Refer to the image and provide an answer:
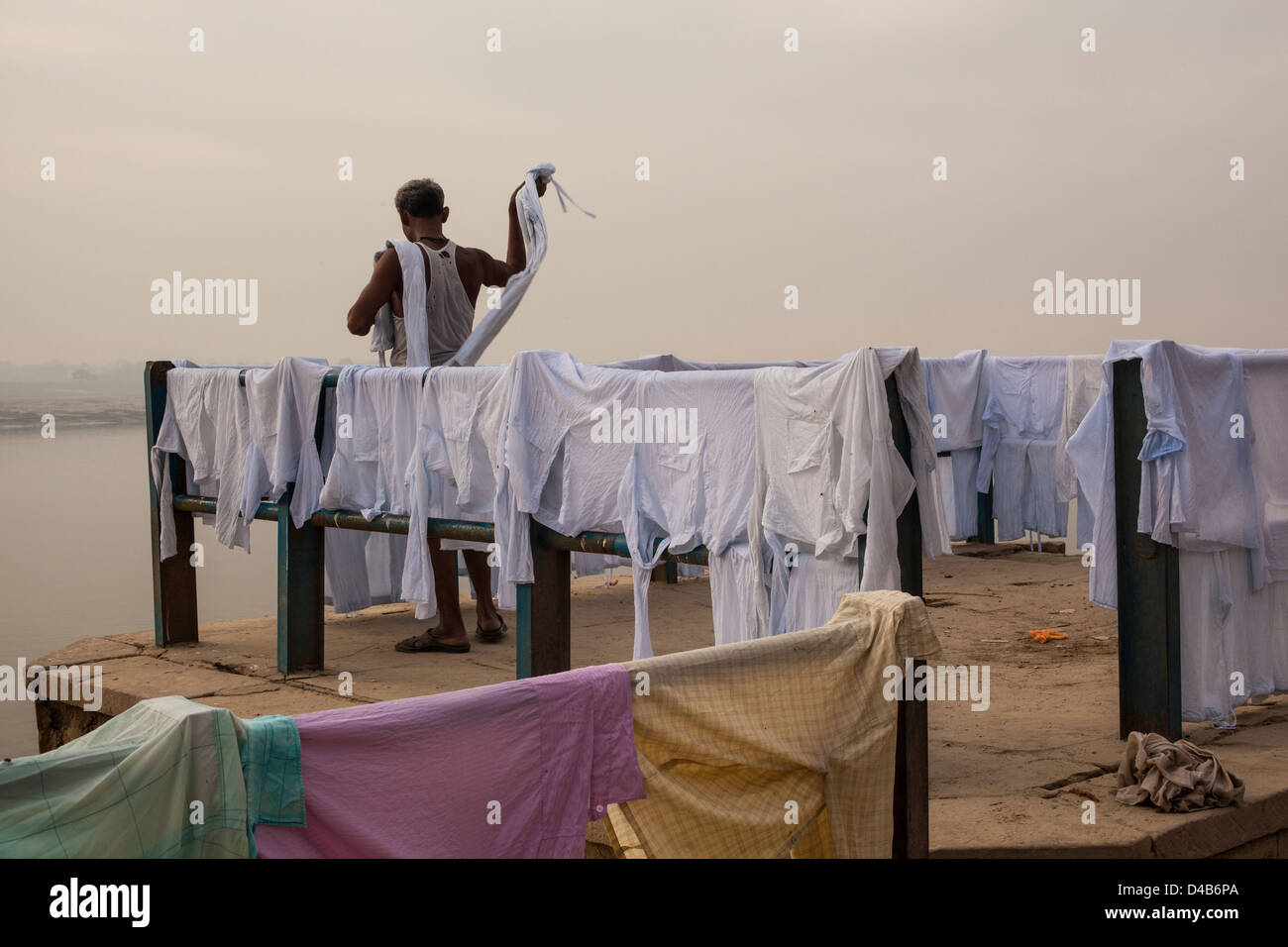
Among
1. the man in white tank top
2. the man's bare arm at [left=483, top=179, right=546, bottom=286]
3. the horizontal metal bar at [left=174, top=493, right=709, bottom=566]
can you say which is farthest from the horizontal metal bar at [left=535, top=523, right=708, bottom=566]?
the man's bare arm at [left=483, top=179, right=546, bottom=286]

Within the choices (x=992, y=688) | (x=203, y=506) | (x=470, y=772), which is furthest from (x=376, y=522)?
(x=470, y=772)

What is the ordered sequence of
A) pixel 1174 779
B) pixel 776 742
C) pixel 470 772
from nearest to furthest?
A: pixel 470 772 → pixel 776 742 → pixel 1174 779

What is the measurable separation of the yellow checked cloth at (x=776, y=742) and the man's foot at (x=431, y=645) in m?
4.19

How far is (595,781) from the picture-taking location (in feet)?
8.75

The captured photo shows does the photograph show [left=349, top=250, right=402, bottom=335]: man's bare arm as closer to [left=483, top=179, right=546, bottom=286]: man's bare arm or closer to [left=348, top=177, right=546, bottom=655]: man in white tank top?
[left=348, top=177, right=546, bottom=655]: man in white tank top

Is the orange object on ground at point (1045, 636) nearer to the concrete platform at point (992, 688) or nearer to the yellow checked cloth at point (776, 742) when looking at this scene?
the concrete platform at point (992, 688)

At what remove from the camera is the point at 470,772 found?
2.47 meters

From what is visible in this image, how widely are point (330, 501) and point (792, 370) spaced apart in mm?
2929

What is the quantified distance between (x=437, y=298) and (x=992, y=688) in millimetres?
3397

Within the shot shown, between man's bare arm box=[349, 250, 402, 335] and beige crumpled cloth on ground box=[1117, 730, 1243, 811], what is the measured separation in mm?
4284

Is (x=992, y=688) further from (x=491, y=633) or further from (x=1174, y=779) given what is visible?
(x=491, y=633)

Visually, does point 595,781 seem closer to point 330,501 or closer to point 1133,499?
point 1133,499

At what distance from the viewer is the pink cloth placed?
232 centimetres
